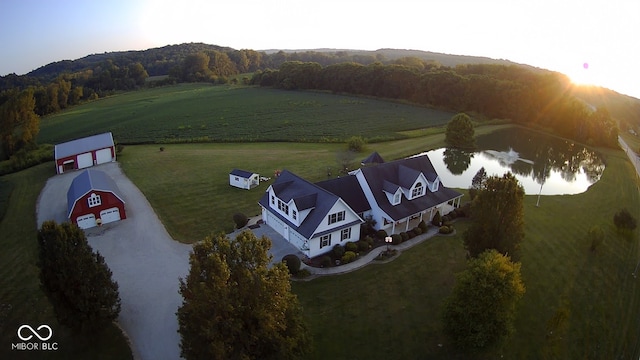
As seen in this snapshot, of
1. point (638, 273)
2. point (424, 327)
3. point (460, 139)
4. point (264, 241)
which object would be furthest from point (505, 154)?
point (264, 241)

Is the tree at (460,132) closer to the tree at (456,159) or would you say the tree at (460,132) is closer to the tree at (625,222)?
the tree at (456,159)

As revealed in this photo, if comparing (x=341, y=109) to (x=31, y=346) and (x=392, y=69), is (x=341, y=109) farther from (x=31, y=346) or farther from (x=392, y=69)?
(x=31, y=346)

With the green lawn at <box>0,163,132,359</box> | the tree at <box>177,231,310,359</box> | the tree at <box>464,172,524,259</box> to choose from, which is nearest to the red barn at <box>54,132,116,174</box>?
the green lawn at <box>0,163,132,359</box>

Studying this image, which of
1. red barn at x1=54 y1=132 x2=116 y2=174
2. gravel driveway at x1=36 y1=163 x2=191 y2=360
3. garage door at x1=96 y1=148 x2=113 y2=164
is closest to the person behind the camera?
gravel driveway at x1=36 y1=163 x2=191 y2=360

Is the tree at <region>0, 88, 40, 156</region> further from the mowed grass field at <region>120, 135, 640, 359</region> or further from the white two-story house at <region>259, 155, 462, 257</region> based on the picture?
the white two-story house at <region>259, 155, 462, 257</region>

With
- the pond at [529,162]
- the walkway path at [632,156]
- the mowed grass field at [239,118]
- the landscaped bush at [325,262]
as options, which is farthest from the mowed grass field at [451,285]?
the mowed grass field at [239,118]
